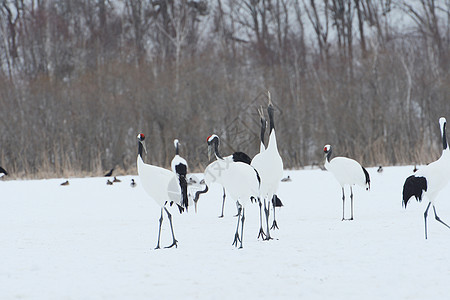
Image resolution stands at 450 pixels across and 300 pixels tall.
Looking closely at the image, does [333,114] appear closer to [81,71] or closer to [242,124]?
[242,124]

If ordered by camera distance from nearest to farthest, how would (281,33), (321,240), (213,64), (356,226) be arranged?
(321,240), (356,226), (213,64), (281,33)

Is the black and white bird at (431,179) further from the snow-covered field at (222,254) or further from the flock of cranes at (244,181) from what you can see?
the snow-covered field at (222,254)

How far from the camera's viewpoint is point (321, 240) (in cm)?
775

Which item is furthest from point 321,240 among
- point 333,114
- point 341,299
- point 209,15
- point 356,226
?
point 209,15

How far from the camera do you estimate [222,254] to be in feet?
22.7

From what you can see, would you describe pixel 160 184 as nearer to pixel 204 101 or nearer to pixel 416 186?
pixel 416 186

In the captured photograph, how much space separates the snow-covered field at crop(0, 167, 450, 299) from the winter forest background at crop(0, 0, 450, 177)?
7.72 meters

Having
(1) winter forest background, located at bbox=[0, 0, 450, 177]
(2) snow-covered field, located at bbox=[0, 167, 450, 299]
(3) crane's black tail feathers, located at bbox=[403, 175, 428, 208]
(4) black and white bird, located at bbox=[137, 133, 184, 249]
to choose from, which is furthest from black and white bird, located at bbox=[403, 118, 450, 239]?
(1) winter forest background, located at bbox=[0, 0, 450, 177]

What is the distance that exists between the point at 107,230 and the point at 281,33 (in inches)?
918

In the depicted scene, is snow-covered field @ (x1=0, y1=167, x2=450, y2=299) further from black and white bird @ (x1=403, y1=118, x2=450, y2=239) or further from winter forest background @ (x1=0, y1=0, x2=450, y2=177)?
winter forest background @ (x1=0, y1=0, x2=450, y2=177)

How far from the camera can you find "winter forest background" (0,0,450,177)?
21.4 m

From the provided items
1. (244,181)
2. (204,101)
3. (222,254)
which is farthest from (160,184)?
(204,101)

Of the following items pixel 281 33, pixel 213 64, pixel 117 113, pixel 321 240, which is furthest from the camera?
pixel 281 33

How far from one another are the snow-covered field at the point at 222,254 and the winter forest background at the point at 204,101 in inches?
304
